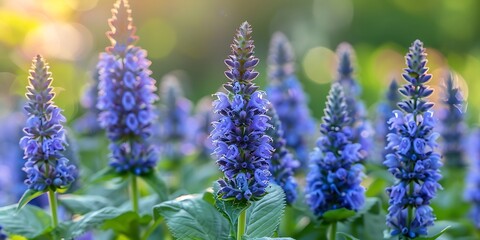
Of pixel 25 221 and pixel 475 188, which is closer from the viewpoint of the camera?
pixel 25 221

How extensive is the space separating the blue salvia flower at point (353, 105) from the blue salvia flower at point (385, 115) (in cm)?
19

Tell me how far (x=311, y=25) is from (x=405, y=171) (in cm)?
1160

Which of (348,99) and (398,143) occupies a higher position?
(348,99)

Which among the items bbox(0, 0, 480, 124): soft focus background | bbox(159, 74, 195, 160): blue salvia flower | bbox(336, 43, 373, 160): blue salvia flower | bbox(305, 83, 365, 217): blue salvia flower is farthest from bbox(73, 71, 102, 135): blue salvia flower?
bbox(0, 0, 480, 124): soft focus background

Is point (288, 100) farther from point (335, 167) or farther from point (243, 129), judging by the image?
point (243, 129)

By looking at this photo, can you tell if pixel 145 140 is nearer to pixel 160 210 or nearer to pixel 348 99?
pixel 160 210

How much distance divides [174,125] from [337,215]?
2.81m

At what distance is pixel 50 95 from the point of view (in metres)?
3.38

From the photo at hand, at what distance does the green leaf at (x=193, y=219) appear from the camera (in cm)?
326

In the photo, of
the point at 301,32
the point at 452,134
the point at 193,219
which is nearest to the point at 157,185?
the point at 193,219

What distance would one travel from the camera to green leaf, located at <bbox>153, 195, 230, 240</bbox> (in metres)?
3.26

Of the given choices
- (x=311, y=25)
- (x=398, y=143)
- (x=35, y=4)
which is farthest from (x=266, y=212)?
(x=311, y=25)

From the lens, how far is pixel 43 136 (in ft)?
11.4

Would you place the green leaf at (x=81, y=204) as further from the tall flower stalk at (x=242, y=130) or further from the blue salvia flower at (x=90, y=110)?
the blue salvia flower at (x=90, y=110)
